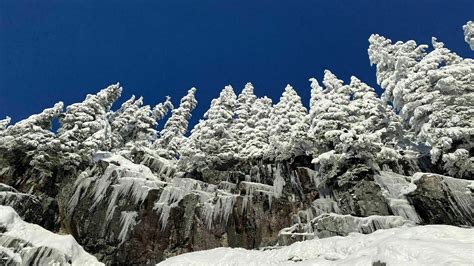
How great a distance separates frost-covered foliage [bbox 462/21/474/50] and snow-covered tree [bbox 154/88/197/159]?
1272 inches

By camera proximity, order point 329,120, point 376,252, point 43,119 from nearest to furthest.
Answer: point 376,252 → point 329,120 → point 43,119

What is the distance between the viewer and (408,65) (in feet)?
114

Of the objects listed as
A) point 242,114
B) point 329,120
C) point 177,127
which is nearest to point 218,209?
point 329,120

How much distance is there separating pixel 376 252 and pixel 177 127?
1600 inches

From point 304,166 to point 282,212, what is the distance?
30.2ft

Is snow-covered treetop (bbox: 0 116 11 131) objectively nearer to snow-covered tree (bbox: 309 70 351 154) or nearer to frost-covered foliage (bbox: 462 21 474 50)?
snow-covered tree (bbox: 309 70 351 154)

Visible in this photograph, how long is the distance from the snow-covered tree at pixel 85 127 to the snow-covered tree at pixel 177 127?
10.3 metres

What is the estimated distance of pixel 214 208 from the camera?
27562 mm

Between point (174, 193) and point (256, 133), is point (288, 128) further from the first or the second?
point (174, 193)

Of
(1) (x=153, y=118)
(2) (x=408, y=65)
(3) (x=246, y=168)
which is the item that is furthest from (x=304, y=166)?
(1) (x=153, y=118)

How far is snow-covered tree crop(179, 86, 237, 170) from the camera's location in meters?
37.7

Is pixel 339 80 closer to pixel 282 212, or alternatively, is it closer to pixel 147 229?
pixel 282 212

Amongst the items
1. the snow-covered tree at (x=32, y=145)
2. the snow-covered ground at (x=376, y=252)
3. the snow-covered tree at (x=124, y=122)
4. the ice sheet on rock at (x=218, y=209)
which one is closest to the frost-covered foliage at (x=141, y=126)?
the snow-covered tree at (x=124, y=122)

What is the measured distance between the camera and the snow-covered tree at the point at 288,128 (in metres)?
35.6
